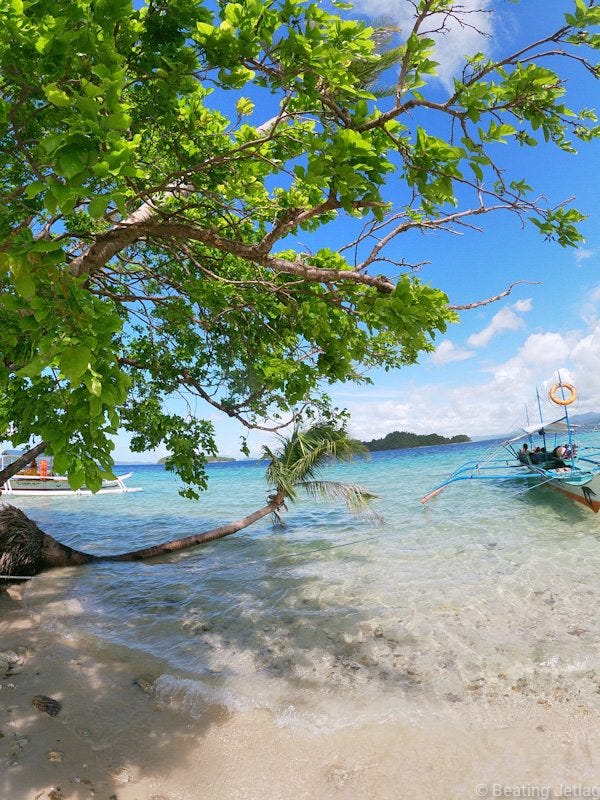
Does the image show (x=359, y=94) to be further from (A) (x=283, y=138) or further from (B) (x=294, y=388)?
(B) (x=294, y=388)

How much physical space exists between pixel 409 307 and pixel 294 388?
6.96 feet

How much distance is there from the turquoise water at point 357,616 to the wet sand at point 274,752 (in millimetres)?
245

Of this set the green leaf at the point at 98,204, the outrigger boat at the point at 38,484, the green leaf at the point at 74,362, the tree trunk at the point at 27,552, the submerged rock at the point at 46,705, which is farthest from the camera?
the outrigger boat at the point at 38,484

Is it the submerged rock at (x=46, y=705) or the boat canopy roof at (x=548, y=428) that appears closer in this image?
the submerged rock at (x=46, y=705)

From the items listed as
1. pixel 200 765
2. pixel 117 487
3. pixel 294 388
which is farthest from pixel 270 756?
pixel 117 487

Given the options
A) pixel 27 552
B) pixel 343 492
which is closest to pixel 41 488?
pixel 27 552

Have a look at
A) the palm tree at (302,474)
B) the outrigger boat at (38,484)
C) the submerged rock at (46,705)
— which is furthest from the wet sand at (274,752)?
the outrigger boat at (38,484)

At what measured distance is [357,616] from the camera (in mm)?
A: 6449

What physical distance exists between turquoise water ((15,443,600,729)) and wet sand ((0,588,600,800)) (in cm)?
25

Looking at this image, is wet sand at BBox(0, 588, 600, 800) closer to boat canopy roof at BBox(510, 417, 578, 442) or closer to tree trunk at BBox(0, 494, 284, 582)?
tree trunk at BBox(0, 494, 284, 582)

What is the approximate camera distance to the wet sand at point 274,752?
322 cm

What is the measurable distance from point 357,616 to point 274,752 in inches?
116

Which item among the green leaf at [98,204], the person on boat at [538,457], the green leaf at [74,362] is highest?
the green leaf at [98,204]

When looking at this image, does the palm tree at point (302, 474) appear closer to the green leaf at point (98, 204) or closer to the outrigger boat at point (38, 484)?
the green leaf at point (98, 204)
